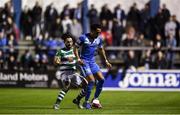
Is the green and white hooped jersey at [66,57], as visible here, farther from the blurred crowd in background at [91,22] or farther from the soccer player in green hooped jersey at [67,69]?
the blurred crowd in background at [91,22]

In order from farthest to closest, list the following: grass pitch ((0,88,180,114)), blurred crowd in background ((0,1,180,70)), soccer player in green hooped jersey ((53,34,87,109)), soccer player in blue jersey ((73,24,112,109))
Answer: blurred crowd in background ((0,1,180,70)) < soccer player in blue jersey ((73,24,112,109)) < soccer player in green hooped jersey ((53,34,87,109)) < grass pitch ((0,88,180,114))

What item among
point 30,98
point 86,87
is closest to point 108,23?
point 30,98

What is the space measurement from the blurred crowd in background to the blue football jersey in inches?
544

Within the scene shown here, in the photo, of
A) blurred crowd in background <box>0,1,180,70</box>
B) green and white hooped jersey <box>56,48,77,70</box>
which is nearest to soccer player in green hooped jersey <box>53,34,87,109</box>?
green and white hooped jersey <box>56,48,77,70</box>

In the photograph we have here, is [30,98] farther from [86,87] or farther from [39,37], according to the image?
[39,37]

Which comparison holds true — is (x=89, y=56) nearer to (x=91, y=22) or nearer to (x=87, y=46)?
(x=87, y=46)

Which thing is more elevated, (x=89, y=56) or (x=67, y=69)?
(x=89, y=56)

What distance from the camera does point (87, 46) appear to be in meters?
20.2

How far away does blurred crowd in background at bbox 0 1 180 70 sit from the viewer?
115 feet

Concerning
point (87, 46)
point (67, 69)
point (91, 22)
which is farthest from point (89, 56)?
point (91, 22)

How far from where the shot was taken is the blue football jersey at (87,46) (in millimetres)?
20188

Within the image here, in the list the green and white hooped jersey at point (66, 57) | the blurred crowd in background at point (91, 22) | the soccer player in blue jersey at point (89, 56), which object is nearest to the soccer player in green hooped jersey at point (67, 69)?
the green and white hooped jersey at point (66, 57)

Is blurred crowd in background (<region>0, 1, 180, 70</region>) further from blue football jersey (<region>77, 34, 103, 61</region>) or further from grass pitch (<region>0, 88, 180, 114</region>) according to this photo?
blue football jersey (<region>77, 34, 103, 61</region>)

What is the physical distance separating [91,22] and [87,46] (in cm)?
1597
